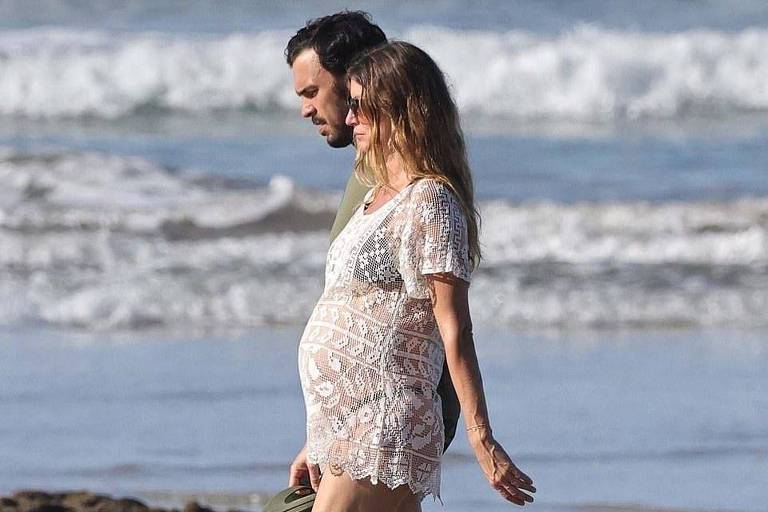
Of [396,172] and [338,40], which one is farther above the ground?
[338,40]

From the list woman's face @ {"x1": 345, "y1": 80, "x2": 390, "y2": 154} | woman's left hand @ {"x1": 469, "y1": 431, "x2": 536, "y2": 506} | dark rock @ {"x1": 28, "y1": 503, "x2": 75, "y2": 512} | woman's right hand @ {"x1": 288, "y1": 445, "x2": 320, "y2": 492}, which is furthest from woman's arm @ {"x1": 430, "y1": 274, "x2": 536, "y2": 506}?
dark rock @ {"x1": 28, "y1": 503, "x2": 75, "y2": 512}

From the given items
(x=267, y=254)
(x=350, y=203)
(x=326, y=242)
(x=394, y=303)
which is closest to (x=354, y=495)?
(x=394, y=303)

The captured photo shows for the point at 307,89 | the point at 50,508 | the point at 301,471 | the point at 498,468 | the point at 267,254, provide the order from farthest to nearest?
the point at 267,254 → the point at 50,508 → the point at 307,89 → the point at 301,471 → the point at 498,468

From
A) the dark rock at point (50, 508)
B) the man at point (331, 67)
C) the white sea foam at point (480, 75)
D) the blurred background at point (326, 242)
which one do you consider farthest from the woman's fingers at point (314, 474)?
the white sea foam at point (480, 75)

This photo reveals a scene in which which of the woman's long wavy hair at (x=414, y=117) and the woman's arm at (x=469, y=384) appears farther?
the woman's long wavy hair at (x=414, y=117)

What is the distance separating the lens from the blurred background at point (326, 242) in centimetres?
578

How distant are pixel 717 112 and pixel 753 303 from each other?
29.6ft

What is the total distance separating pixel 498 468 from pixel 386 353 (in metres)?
0.31

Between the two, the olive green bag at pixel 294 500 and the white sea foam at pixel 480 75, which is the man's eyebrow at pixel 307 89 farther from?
the white sea foam at pixel 480 75

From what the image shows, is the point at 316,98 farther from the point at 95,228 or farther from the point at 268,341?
the point at 95,228

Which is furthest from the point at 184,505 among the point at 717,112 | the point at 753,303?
the point at 717,112

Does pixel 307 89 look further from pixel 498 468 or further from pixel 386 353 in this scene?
pixel 498 468

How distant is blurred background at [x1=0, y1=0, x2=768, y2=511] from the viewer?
578cm

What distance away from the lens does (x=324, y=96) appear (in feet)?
10.5
